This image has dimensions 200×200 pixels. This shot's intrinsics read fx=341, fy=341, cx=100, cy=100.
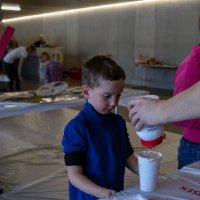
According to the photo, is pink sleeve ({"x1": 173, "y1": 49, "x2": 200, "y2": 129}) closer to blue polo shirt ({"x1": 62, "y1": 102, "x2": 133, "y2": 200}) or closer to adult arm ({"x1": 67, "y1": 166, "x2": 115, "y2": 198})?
blue polo shirt ({"x1": 62, "y1": 102, "x2": 133, "y2": 200})

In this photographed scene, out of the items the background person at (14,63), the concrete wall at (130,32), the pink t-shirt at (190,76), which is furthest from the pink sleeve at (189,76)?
the concrete wall at (130,32)

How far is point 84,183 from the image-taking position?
1.26m

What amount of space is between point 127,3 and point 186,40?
269cm

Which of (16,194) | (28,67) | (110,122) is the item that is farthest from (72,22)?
(110,122)

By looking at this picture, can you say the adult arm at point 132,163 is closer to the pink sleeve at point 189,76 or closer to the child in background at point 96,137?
the child in background at point 96,137

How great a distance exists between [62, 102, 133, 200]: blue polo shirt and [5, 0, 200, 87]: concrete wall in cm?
770

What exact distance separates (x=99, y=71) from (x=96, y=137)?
Answer: 0.87ft

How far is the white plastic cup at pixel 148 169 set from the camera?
1046 mm

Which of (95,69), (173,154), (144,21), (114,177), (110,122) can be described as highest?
(144,21)

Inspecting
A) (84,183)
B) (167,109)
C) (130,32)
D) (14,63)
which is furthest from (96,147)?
(130,32)

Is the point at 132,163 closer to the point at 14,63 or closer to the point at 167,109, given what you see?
the point at 167,109

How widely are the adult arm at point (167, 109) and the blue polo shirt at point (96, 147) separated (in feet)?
0.86

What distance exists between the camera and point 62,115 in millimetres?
5820

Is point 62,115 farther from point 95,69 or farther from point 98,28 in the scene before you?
point 98,28
